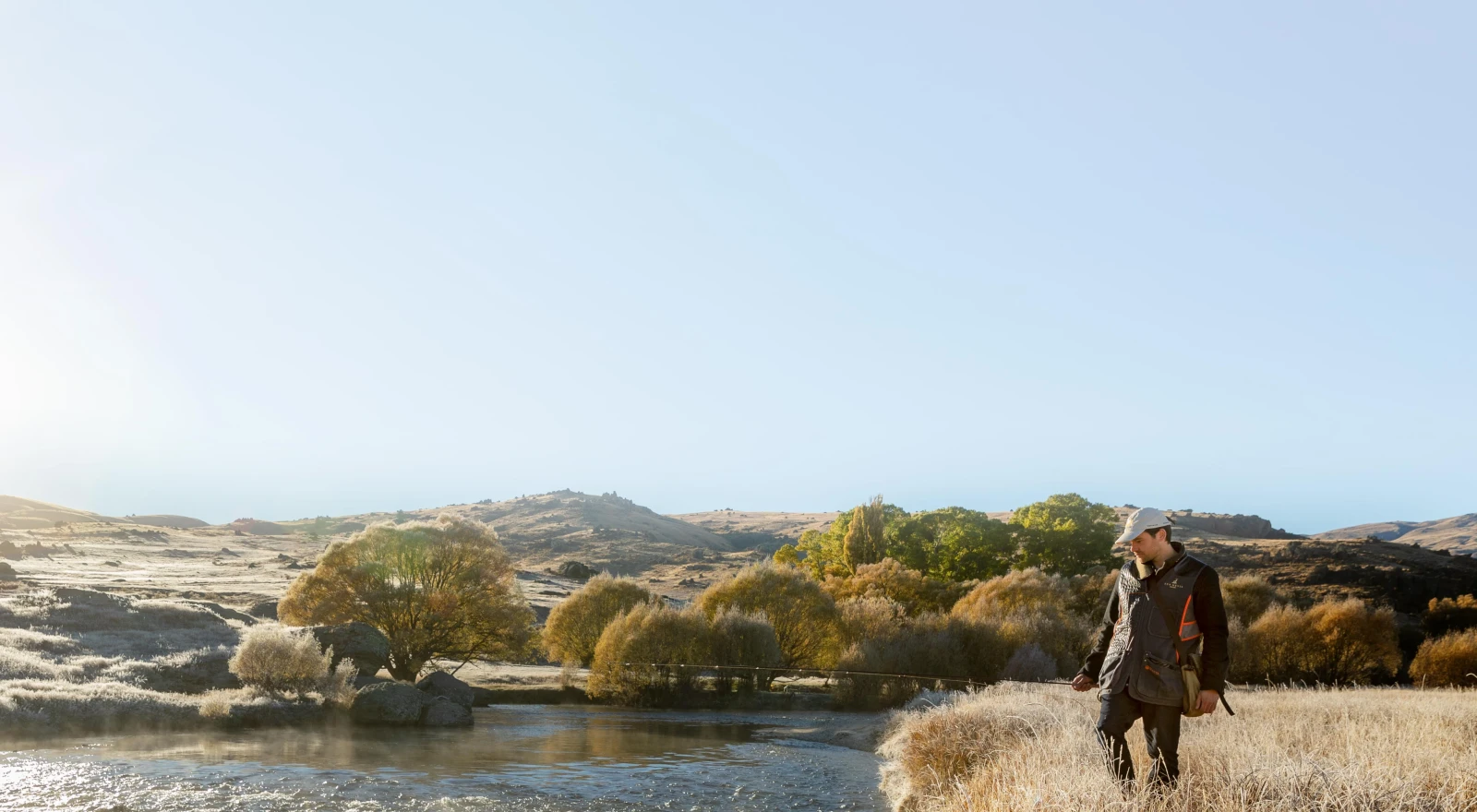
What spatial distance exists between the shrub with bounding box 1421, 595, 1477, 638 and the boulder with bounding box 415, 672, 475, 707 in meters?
62.1

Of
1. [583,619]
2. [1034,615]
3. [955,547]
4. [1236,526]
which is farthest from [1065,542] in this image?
[1236,526]

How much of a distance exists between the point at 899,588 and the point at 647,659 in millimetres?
25105

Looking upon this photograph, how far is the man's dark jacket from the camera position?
9992 millimetres

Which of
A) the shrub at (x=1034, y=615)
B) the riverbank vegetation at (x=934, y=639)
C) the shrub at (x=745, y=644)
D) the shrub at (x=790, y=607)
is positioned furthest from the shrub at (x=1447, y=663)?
the shrub at (x=745, y=644)

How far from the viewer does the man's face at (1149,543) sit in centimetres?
1030

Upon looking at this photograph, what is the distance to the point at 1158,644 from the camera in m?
10.2

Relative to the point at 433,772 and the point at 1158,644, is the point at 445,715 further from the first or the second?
the point at 1158,644

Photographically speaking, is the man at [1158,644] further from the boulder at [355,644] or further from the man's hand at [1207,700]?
the boulder at [355,644]

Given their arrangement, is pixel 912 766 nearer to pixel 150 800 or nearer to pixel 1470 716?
pixel 1470 716

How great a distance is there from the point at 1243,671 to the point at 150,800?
48.4 m

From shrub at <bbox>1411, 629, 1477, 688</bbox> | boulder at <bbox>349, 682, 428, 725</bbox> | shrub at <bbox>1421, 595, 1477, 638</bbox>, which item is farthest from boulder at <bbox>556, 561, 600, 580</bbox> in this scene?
shrub at <bbox>1411, 629, 1477, 688</bbox>

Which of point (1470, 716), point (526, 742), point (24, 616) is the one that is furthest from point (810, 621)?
point (1470, 716)

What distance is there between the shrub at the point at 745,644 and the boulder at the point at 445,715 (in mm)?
15003

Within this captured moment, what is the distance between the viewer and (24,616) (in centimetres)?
4631
